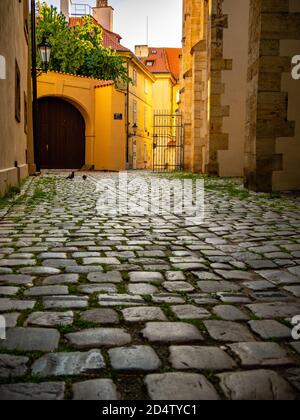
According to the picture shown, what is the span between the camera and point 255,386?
5.68 feet

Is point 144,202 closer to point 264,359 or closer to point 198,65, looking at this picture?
point 264,359

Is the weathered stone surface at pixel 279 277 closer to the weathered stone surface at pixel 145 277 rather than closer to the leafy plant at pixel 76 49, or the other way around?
the weathered stone surface at pixel 145 277

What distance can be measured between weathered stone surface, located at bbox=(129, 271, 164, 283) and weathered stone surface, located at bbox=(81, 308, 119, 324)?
2.12ft

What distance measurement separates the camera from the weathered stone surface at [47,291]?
2.86 m

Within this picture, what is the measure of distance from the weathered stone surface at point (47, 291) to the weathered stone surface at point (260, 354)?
3.98 feet

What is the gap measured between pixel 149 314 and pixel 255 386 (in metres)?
0.89

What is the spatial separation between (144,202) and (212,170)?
8.20m

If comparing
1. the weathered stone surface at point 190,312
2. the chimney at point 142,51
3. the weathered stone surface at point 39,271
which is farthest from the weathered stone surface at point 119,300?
the chimney at point 142,51

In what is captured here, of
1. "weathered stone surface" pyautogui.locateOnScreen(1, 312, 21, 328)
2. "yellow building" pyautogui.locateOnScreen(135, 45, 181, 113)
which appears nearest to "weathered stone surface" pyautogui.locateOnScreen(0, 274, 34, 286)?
"weathered stone surface" pyautogui.locateOnScreen(1, 312, 21, 328)

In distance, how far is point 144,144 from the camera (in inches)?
1606

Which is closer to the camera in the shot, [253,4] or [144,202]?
[144,202]

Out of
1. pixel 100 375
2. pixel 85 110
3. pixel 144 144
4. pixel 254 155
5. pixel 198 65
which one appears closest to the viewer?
pixel 100 375

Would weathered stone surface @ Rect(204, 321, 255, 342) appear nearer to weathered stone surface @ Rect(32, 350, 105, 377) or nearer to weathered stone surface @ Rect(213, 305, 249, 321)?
weathered stone surface @ Rect(213, 305, 249, 321)

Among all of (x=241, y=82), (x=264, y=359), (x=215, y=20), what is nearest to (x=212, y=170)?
(x=241, y=82)
